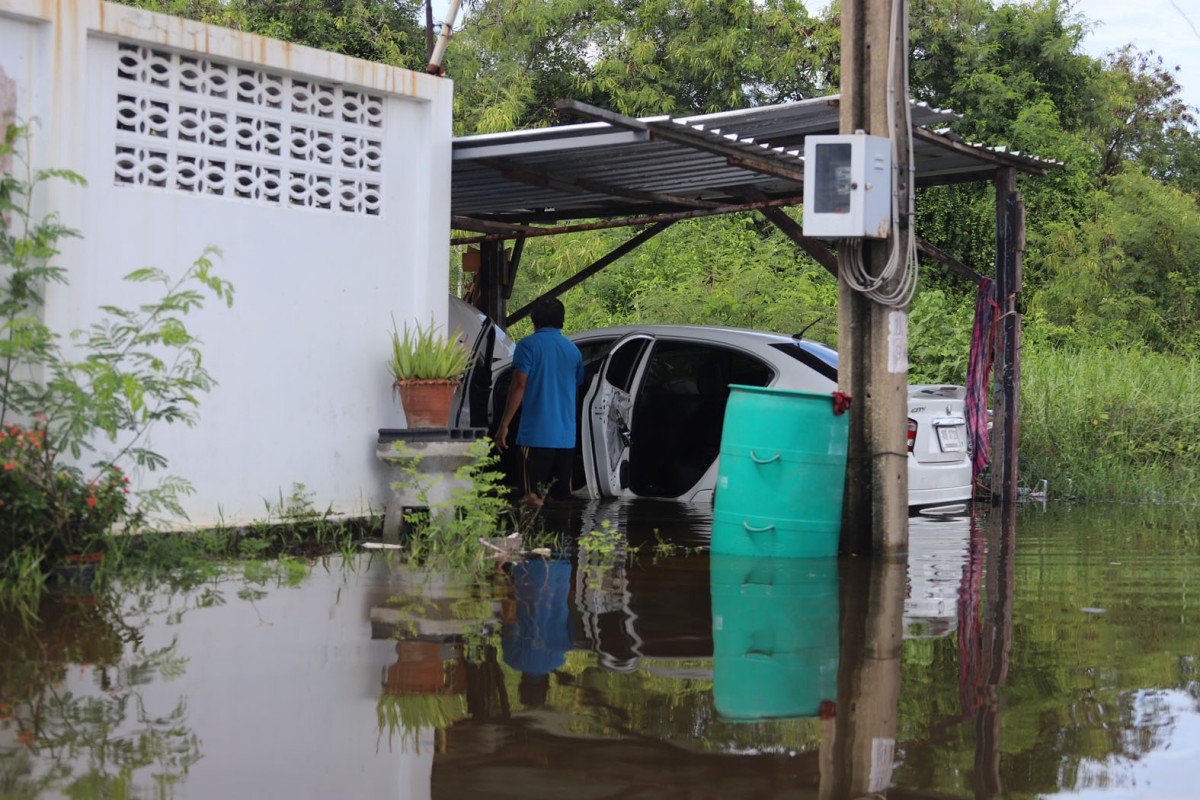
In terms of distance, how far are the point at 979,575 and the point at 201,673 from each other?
466 centimetres

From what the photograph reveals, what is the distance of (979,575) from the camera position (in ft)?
26.7

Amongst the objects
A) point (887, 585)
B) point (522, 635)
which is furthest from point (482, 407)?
point (522, 635)

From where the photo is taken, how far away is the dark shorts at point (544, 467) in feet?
34.7

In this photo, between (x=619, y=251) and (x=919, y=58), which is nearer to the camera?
(x=619, y=251)

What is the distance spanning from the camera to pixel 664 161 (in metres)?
10.6

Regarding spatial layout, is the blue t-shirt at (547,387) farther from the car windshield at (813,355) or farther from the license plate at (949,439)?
the license plate at (949,439)

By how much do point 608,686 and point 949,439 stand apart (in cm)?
599

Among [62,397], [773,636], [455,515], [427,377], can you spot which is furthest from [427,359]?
[773,636]

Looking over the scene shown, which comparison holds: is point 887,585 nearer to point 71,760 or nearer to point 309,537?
point 309,537

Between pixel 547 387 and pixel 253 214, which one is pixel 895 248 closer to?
pixel 547 387

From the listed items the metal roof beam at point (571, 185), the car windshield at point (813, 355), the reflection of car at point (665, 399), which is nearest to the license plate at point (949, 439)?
the reflection of car at point (665, 399)

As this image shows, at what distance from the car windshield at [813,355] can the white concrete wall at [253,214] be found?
2.70 m

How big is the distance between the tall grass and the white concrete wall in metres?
7.18

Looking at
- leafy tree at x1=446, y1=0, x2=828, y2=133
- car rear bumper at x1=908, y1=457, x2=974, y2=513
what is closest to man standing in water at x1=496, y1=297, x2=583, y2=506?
car rear bumper at x1=908, y1=457, x2=974, y2=513
